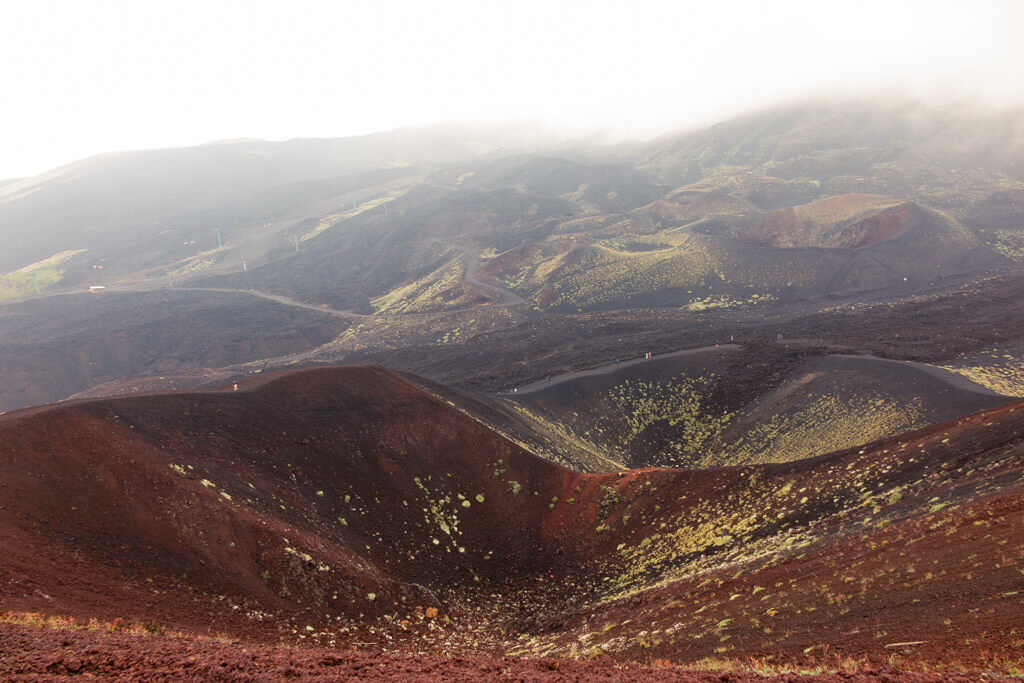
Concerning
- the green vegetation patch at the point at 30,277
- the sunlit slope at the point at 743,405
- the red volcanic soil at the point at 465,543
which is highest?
the green vegetation patch at the point at 30,277

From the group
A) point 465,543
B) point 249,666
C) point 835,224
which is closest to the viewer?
point 249,666

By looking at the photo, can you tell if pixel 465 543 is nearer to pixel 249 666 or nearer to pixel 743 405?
pixel 249 666

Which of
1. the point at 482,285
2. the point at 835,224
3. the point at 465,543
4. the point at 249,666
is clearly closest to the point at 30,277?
the point at 482,285

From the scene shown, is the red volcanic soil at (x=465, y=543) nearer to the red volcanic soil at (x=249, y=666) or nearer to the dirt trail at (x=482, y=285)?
the red volcanic soil at (x=249, y=666)

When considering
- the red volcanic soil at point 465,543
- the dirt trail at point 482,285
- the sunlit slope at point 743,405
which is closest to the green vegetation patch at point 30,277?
the dirt trail at point 482,285

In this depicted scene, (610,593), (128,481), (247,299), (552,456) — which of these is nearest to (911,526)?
(610,593)

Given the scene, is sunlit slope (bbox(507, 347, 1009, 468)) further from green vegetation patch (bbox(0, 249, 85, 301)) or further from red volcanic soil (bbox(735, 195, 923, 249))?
green vegetation patch (bbox(0, 249, 85, 301))

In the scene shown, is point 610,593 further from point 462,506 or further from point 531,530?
point 462,506

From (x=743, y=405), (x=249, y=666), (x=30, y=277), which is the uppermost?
(x=30, y=277)

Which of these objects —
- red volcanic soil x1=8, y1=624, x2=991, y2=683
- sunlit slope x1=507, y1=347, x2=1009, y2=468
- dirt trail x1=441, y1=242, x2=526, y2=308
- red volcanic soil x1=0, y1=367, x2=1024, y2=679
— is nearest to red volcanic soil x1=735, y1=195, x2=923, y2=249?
dirt trail x1=441, y1=242, x2=526, y2=308
